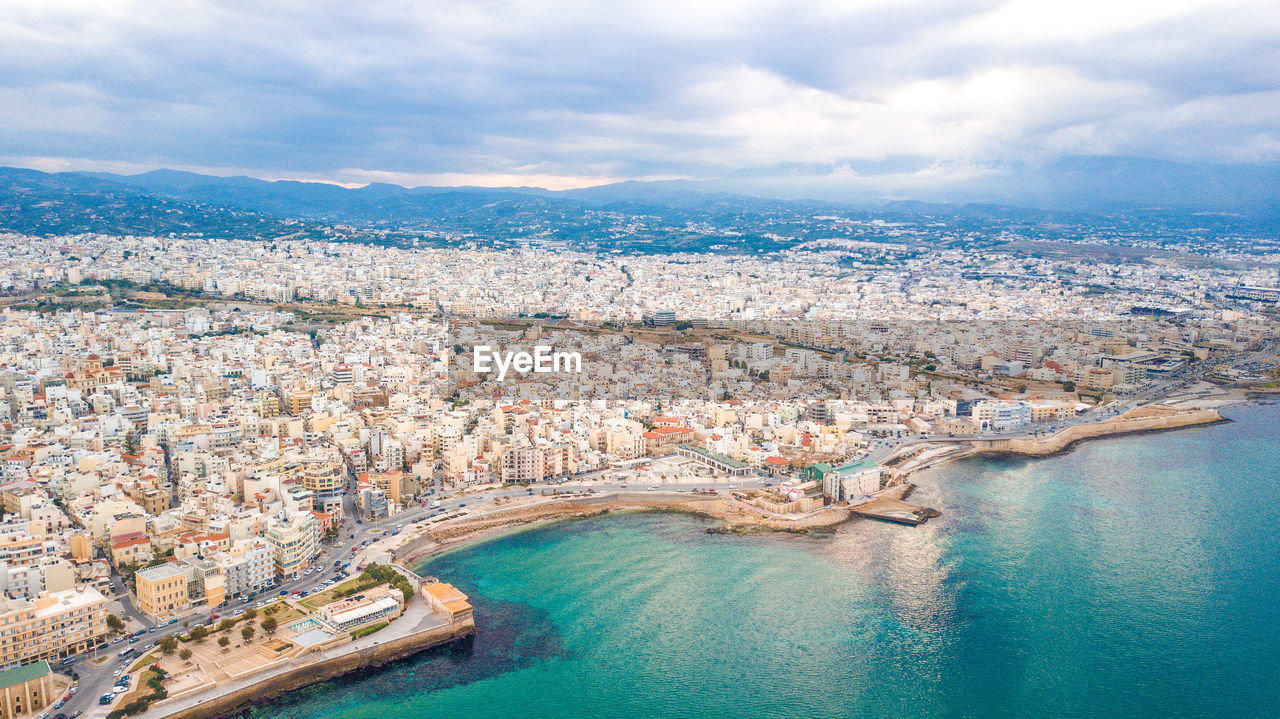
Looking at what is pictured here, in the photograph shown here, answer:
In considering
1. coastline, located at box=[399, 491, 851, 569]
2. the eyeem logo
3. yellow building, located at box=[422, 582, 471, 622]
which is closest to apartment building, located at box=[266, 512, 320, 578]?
coastline, located at box=[399, 491, 851, 569]

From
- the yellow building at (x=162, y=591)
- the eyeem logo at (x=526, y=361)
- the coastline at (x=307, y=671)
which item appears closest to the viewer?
the coastline at (x=307, y=671)

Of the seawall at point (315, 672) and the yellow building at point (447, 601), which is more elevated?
the yellow building at point (447, 601)

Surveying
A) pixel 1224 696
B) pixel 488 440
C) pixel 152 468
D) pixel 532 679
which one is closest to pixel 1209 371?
pixel 1224 696

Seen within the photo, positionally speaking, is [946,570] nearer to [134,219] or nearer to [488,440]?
[488,440]

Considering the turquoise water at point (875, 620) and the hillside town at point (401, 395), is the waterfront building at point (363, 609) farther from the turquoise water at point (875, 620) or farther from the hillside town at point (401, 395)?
the turquoise water at point (875, 620)

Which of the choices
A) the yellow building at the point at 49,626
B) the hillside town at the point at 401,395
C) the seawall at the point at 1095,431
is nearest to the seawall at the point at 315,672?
the hillside town at the point at 401,395

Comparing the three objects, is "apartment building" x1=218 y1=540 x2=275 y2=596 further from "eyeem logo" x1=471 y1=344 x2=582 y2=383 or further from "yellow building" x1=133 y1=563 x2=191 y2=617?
"eyeem logo" x1=471 y1=344 x2=582 y2=383

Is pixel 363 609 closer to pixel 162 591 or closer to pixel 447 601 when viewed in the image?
pixel 447 601

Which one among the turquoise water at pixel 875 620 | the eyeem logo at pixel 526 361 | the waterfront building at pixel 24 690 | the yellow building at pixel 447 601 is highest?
the eyeem logo at pixel 526 361

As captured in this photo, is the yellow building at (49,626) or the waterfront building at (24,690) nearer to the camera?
the waterfront building at (24,690)
